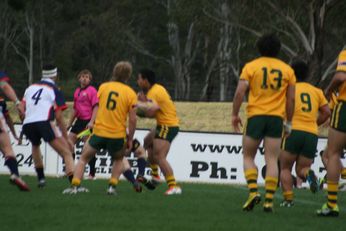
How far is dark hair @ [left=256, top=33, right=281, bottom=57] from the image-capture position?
1165 cm

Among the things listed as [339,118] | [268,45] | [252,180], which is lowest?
[252,180]

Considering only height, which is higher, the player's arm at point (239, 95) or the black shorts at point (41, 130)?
the player's arm at point (239, 95)

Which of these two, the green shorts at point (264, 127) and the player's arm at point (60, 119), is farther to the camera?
the player's arm at point (60, 119)

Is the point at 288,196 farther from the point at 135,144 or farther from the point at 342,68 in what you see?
the point at 135,144

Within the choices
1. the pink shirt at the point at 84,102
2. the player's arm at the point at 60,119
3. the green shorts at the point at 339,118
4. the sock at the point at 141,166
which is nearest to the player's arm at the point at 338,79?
the green shorts at the point at 339,118

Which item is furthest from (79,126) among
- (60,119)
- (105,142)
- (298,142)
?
(298,142)

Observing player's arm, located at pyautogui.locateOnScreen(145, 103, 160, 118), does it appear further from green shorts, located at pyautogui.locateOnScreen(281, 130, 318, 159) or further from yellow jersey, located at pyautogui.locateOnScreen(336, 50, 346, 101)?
yellow jersey, located at pyautogui.locateOnScreen(336, 50, 346, 101)

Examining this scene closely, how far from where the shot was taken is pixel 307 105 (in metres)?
13.3

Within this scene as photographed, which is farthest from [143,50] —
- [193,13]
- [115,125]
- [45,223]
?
[45,223]

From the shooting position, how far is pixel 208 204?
1320 cm

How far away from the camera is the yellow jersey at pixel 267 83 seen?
38.0 ft

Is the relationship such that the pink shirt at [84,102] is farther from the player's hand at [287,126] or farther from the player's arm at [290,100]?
the player's arm at [290,100]

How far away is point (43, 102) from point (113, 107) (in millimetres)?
1611

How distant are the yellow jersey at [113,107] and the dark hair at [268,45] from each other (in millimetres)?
2601
